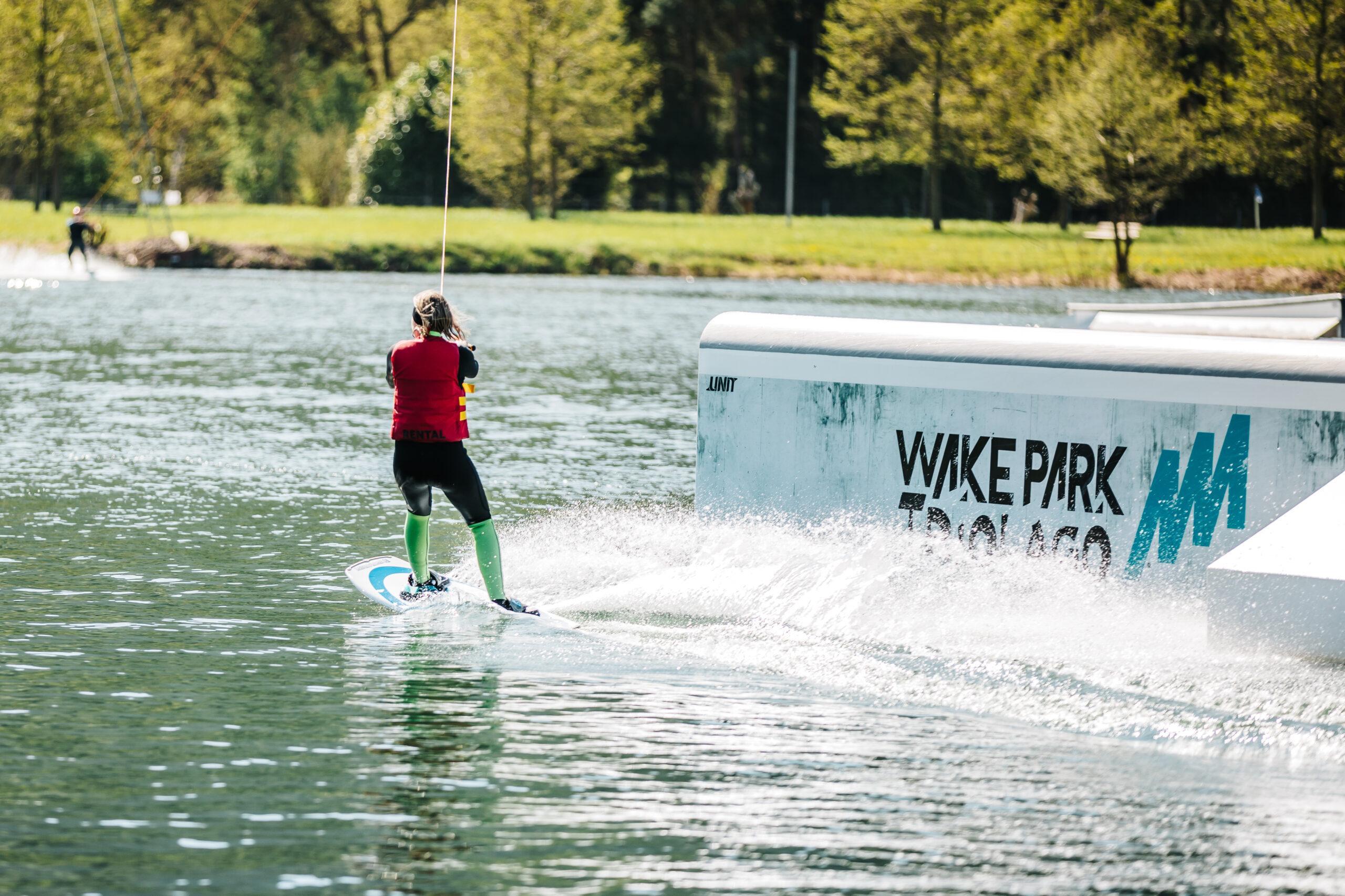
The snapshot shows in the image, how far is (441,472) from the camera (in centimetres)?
990

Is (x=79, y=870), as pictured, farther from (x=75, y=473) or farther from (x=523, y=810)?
(x=75, y=473)

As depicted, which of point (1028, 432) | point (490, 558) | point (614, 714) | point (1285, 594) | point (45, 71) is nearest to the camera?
point (614, 714)

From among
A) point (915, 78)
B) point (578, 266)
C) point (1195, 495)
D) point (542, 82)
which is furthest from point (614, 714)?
point (542, 82)

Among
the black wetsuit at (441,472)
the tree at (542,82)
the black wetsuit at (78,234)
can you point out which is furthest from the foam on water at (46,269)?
the black wetsuit at (441,472)

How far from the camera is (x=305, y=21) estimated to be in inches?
3521

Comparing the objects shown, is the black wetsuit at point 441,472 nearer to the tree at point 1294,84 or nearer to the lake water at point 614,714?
the lake water at point 614,714

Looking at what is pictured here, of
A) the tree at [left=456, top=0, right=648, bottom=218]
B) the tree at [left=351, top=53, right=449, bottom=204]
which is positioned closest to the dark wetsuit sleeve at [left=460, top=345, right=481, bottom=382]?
the tree at [left=456, top=0, right=648, bottom=218]

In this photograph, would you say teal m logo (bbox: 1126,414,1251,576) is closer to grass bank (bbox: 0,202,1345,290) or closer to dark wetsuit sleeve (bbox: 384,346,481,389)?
dark wetsuit sleeve (bbox: 384,346,481,389)

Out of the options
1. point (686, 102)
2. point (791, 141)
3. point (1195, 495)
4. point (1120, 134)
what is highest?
point (686, 102)

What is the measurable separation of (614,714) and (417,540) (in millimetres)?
2395

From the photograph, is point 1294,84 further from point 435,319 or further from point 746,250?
point 435,319

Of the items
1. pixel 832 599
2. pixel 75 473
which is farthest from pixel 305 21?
pixel 832 599

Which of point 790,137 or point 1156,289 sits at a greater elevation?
point 790,137

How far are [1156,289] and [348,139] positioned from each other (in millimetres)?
38974
